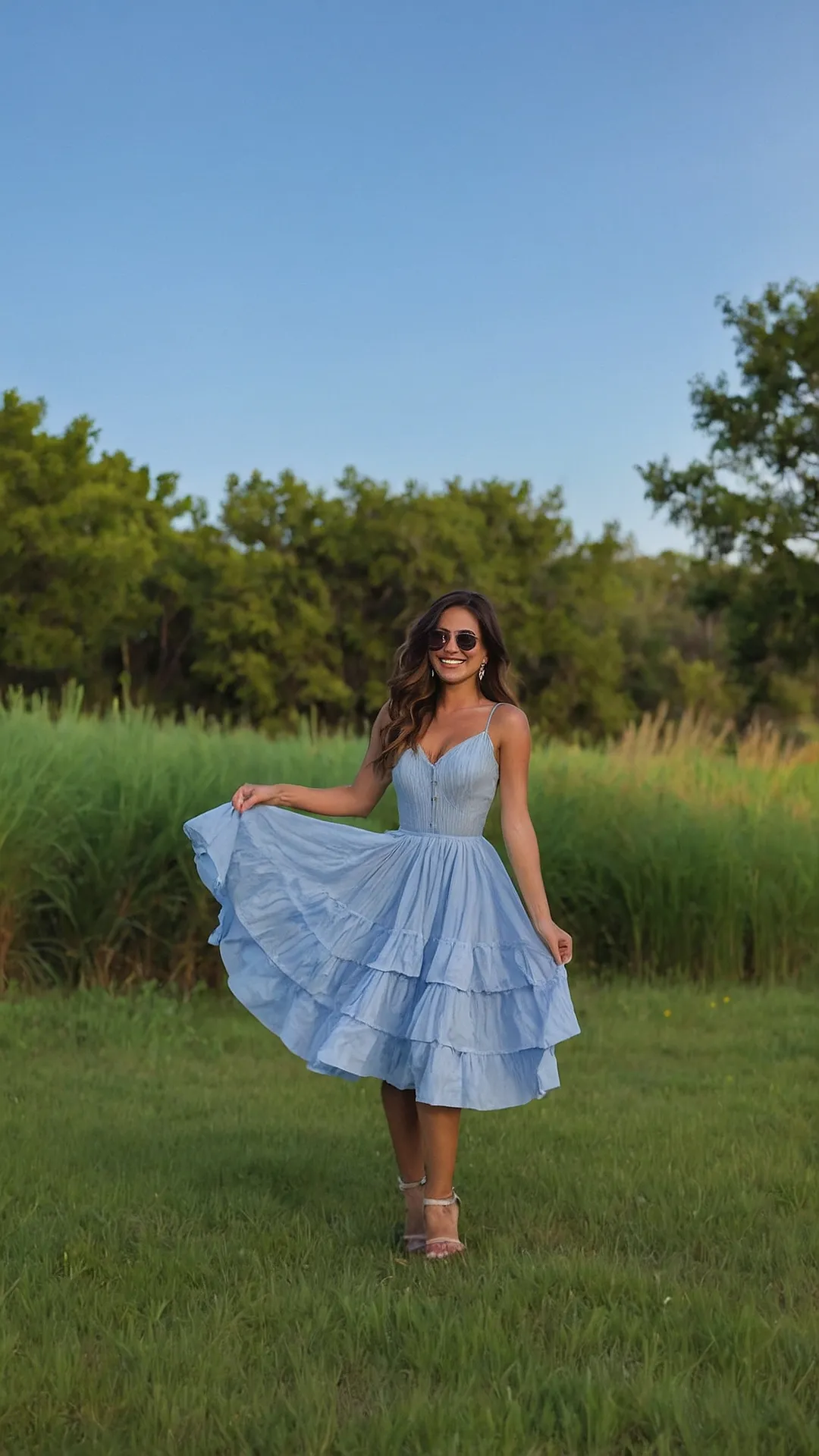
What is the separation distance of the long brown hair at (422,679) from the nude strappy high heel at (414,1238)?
49.7 inches

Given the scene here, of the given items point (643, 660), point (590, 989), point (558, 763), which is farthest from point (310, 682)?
point (590, 989)

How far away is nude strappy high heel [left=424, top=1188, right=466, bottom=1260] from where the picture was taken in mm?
3881

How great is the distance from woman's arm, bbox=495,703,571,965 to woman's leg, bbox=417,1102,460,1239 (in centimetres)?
55

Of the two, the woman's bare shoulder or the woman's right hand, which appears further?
the woman's right hand

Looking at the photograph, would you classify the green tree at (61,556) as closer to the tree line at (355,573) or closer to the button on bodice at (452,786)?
the tree line at (355,573)

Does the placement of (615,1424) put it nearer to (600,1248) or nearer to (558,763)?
(600,1248)

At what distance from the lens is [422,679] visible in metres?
4.25

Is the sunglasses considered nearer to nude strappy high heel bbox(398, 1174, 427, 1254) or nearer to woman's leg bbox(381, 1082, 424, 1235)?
woman's leg bbox(381, 1082, 424, 1235)

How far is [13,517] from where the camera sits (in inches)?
1443

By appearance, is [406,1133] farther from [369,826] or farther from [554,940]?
[369,826]

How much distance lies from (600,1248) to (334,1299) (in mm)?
914

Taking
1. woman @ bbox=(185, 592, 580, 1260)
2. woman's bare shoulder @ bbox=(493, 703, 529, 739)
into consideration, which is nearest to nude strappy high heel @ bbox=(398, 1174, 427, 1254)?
woman @ bbox=(185, 592, 580, 1260)

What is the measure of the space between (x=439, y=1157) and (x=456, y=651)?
4.84 ft

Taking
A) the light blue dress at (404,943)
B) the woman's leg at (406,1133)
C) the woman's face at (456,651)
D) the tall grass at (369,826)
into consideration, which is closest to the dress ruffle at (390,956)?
the light blue dress at (404,943)
